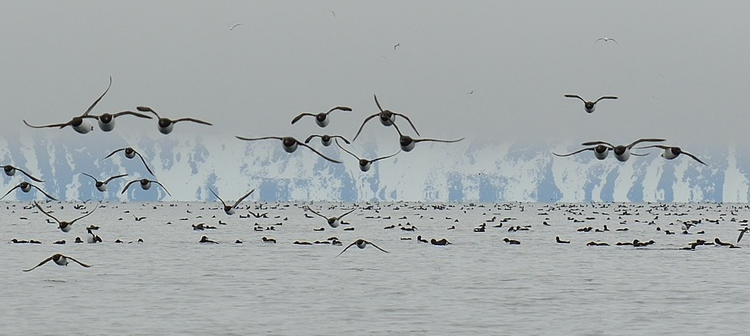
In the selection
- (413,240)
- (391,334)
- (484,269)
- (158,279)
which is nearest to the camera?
(391,334)

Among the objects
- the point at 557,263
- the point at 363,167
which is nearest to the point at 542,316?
the point at 363,167

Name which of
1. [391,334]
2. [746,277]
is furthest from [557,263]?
[391,334]

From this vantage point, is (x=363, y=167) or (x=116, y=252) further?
(x=116, y=252)

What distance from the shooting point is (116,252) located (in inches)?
3209

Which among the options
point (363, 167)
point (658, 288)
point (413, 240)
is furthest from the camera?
point (413, 240)

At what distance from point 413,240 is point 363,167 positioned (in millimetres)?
70993

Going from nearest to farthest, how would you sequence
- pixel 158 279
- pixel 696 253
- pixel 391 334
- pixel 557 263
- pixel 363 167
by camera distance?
1. pixel 363 167
2. pixel 391 334
3. pixel 158 279
4. pixel 557 263
5. pixel 696 253

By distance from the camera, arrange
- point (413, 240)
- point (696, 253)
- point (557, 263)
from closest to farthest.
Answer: point (557, 263) < point (696, 253) < point (413, 240)

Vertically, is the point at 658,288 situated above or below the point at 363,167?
below

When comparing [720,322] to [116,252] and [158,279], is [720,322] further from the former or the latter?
[116,252]

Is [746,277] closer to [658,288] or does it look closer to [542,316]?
[658,288]

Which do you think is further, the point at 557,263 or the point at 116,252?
the point at 116,252

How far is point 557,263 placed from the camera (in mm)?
70312

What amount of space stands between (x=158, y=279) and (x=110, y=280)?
8.58ft
